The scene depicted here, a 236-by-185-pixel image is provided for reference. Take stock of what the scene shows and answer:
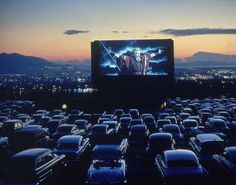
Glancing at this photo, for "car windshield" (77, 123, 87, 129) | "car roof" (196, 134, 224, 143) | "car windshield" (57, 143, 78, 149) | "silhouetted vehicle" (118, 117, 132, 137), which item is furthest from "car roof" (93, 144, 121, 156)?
"silhouetted vehicle" (118, 117, 132, 137)

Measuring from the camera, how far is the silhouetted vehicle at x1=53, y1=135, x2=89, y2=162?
1766 centimetres

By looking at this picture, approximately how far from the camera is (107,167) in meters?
14.0

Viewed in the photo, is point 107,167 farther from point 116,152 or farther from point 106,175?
point 116,152

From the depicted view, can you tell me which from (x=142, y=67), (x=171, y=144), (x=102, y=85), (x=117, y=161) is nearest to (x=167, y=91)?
(x=142, y=67)

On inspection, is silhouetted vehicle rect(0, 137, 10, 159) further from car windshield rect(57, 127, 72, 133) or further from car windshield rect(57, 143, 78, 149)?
car windshield rect(57, 143, 78, 149)

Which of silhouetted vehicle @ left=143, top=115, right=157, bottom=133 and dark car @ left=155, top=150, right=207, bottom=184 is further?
silhouetted vehicle @ left=143, top=115, right=157, bottom=133

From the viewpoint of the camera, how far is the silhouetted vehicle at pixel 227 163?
45.4ft

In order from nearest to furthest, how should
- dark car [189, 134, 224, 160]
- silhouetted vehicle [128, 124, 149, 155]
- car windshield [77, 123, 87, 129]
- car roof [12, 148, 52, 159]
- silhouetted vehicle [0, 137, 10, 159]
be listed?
car roof [12, 148, 52, 159]
dark car [189, 134, 224, 160]
silhouetted vehicle [128, 124, 149, 155]
silhouetted vehicle [0, 137, 10, 159]
car windshield [77, 123, 87, 129]

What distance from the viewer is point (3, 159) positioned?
19.5 meters

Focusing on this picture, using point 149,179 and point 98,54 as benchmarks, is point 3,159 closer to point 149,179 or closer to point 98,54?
point 149,179

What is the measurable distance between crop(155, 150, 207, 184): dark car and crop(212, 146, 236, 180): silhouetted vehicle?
97 cm

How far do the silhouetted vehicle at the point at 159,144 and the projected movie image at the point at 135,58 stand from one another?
3495 centimetres

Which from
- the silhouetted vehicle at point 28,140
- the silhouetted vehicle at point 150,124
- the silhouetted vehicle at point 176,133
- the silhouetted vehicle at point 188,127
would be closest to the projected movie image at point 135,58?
the silhouetted vehicle at point 150,124

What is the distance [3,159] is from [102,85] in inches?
1455
